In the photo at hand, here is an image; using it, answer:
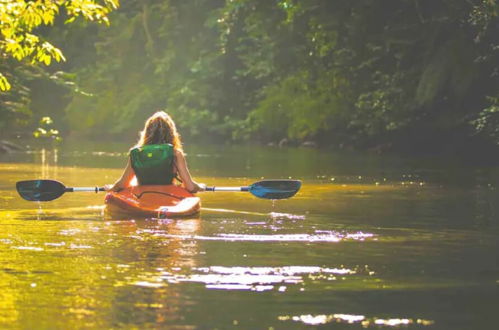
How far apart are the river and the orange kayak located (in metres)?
0.28

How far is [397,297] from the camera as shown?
10664 mm

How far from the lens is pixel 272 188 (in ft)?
62.9

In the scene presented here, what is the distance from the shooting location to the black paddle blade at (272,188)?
750 inches

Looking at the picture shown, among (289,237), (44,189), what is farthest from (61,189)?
(289,237)

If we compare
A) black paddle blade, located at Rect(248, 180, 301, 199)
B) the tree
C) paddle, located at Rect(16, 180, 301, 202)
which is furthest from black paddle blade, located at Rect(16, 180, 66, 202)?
black paddle blade, located at Rect(248, 180, 301, 199)

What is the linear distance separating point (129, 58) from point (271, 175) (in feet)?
172

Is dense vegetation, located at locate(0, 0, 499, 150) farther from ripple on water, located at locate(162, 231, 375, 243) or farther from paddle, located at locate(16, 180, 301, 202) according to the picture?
ripple on water, located at locate(162, 231, 375, 243)

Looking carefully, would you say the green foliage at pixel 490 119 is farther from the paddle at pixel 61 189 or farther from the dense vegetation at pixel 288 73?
the paddle at pixel 61 189

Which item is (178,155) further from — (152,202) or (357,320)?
(357,320)

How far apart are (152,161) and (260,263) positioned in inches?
233

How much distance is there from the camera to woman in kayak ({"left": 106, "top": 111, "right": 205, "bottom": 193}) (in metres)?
18.4

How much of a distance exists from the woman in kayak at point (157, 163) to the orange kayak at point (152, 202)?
0.49 feet

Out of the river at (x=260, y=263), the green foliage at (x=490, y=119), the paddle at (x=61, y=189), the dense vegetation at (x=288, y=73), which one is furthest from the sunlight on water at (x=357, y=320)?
the green foliage at (x=490, y=119)

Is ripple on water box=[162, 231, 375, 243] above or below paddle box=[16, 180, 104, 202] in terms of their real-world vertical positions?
below
